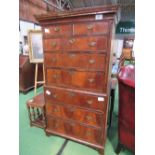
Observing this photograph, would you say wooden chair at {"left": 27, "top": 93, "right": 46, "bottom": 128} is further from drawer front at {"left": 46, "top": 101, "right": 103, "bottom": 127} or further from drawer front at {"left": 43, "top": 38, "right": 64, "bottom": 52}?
drawer front at {"left": 43, "top": 38, "right": 64, "bottom": 52}

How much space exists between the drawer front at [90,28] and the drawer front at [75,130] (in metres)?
1.18

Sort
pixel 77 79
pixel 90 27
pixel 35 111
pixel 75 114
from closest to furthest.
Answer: pixel 90 27
pixel 77 79
pixel 75 114
pixel 35 111

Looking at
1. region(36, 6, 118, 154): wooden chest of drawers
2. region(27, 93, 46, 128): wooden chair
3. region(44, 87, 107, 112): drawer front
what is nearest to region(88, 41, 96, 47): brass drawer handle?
region(36, 6, 118, 154): wooden chest of drawers

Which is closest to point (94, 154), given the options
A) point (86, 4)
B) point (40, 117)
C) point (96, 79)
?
point (96, 79)

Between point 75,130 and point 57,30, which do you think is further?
point 75,130

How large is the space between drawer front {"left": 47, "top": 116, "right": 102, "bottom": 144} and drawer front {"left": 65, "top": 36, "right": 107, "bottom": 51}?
1.01m

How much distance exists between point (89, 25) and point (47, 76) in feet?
2.89

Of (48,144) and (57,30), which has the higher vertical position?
(57,30)

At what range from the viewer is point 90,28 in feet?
4.88

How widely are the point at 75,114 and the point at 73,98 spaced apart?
0.76ft

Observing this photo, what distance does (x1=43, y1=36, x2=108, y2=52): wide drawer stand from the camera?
148 centimetres

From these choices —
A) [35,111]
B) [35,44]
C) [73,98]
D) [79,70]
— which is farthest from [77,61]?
[35,44]

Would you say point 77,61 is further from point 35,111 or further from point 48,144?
point 35,111

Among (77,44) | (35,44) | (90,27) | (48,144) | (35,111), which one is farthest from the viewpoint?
(35,44)
